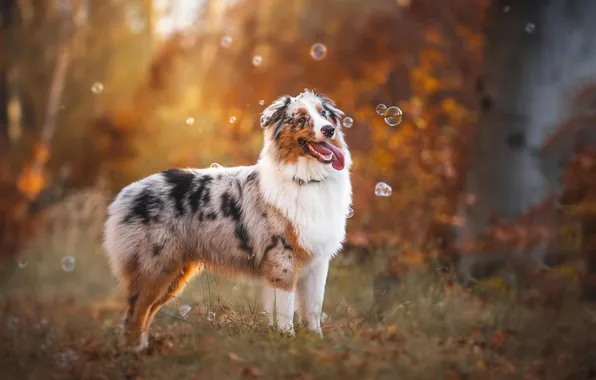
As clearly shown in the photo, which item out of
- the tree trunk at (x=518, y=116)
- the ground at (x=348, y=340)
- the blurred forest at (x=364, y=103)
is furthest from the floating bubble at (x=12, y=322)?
the tree trunk at (x=518, y=116)

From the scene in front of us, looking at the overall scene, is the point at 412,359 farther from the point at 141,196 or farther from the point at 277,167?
the point at 141,196

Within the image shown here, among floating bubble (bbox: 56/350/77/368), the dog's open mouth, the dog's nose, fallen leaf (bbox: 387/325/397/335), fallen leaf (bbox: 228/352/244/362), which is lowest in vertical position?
floating bubble (bbox: 56/350/77/368)

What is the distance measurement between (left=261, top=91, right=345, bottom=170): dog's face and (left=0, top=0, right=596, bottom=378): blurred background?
4.02 feet

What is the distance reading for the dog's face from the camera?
5.41 m

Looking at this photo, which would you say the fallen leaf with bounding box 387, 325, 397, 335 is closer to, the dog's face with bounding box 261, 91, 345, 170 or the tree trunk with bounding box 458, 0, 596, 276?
the dog's face with bounding box 261, 91, 345, 170

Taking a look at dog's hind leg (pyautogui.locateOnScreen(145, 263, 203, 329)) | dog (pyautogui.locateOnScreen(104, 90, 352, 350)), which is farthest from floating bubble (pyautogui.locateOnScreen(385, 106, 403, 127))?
dog's hind leg (pyautogui.locateOnScreen(145, 263, 203, 329))

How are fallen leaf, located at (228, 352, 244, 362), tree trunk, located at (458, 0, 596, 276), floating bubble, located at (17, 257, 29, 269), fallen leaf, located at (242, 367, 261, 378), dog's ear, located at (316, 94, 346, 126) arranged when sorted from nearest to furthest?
fallen leaf, located at (242, 367, 261, 378)
fallen leaf, located at (228, 352, 244, 362)
dog's ear, located at (316, 94, 346, 126)
tree trunk, located at (458, 0, 596, 276)
floating bubble, located at (17, 257, 29, 269)

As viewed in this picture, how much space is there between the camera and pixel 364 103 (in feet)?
36.5

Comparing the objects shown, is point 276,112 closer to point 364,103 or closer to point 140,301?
point 140,301

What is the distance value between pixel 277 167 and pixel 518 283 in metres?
3.76

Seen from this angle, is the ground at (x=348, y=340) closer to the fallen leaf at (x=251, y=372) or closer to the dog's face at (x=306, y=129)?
the fallen leaf at (x=251, y=372)

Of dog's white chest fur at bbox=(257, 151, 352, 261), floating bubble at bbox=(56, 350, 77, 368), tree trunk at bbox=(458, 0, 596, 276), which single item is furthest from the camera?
tree trunk at bbox=(458, 0, 596, 276)

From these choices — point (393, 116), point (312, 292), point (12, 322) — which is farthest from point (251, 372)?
point (12, 322)

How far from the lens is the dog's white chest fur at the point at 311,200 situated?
5.52m
